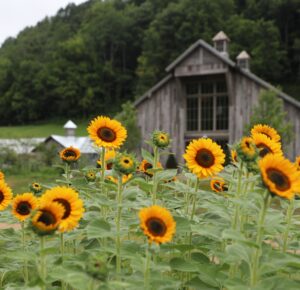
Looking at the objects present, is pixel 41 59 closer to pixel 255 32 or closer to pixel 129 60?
pixel 129 60

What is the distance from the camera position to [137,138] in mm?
18906

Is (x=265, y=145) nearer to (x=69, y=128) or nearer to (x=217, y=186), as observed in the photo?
(x=217, y=186)

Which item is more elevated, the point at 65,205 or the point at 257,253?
the point at 65,205

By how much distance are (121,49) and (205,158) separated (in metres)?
66.5

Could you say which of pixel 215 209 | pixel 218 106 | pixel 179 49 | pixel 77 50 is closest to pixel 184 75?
pixel 218 106

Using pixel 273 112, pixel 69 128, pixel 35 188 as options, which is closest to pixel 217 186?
pixel 35 188

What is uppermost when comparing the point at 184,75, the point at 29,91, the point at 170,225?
the point at 29,91

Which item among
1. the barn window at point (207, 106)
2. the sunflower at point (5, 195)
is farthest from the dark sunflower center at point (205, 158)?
the barn window at point (207, 106)

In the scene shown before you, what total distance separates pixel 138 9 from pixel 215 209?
63.5 meters

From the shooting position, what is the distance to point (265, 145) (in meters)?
2.47

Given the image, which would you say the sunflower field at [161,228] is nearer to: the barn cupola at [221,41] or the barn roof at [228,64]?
the barn roof at [228,64]

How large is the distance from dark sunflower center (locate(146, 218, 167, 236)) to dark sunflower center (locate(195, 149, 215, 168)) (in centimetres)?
65

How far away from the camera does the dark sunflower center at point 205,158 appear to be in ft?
7.77

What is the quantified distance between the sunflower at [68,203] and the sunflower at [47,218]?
62 millimetres
